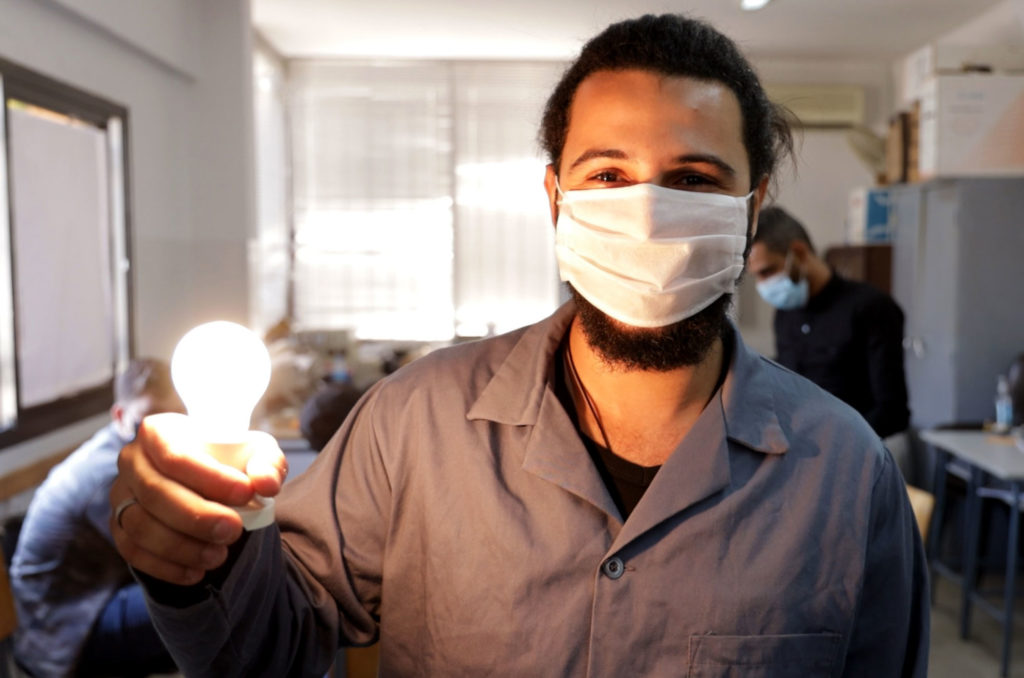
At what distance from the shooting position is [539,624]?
102cm

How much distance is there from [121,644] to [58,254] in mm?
1594

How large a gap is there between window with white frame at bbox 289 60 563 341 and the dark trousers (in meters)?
4.36

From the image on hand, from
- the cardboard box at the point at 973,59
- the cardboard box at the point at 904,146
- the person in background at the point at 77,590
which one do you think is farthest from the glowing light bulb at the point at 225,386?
the cardboard box at the point at 904,146

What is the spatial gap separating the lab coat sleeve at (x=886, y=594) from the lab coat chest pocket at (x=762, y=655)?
79 millimetres

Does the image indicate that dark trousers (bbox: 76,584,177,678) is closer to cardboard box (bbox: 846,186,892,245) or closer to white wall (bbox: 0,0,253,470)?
white wall (bbox: 0,0,253,470)

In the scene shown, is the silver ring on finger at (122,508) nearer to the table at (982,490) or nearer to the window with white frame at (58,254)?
the window with white frame at (58,254)

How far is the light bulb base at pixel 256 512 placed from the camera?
0.71 metres

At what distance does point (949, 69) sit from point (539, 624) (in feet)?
14.9

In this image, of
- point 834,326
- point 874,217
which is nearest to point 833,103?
point 874,217

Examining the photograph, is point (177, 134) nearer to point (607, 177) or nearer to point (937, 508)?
point (607, 177)

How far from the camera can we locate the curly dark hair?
1.13 m

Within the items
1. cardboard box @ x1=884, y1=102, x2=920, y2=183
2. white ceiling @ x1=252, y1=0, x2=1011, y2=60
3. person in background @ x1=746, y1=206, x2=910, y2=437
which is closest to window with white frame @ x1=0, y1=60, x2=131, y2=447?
white ceiling @ x1=252, y1=0, x2=1011, y2=60

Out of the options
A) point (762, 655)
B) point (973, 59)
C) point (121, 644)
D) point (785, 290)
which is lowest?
point (121, 644)

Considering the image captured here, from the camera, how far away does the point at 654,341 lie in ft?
3.73
